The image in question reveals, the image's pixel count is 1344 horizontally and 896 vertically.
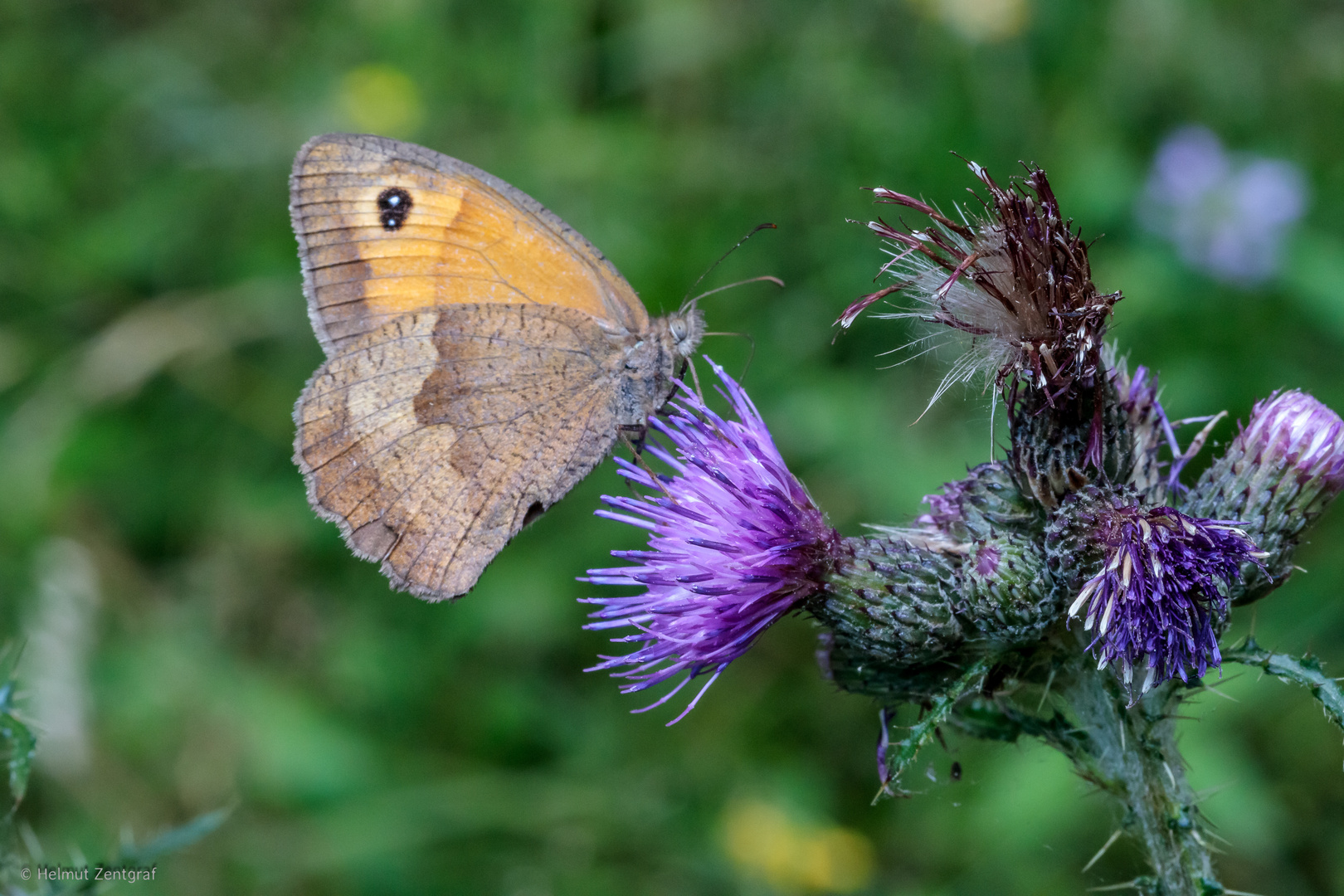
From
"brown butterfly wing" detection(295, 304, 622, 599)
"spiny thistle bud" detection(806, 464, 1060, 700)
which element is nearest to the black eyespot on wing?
"brown butterfly wing" detection(295, 304, 622, 599)

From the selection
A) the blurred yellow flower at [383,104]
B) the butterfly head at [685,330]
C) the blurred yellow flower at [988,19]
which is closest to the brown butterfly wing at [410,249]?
the butterfly head at [685,330]

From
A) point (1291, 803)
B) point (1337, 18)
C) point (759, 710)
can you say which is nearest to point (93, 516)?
point (759, 710)

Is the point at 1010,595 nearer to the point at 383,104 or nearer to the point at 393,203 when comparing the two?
the point at 393,203

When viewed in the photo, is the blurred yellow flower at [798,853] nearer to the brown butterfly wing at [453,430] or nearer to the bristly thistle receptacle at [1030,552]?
the bristly thistle receptacle at [1030,552]

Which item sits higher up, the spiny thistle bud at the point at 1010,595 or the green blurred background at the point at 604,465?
the green blurred background at the point at 604,465

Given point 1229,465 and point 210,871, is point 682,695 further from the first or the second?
point 1229,465

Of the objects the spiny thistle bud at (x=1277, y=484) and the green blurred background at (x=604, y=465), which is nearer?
the spiny thistle bud at (x=1277, y=484)

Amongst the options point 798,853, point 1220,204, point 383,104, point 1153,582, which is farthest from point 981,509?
point 383,104
